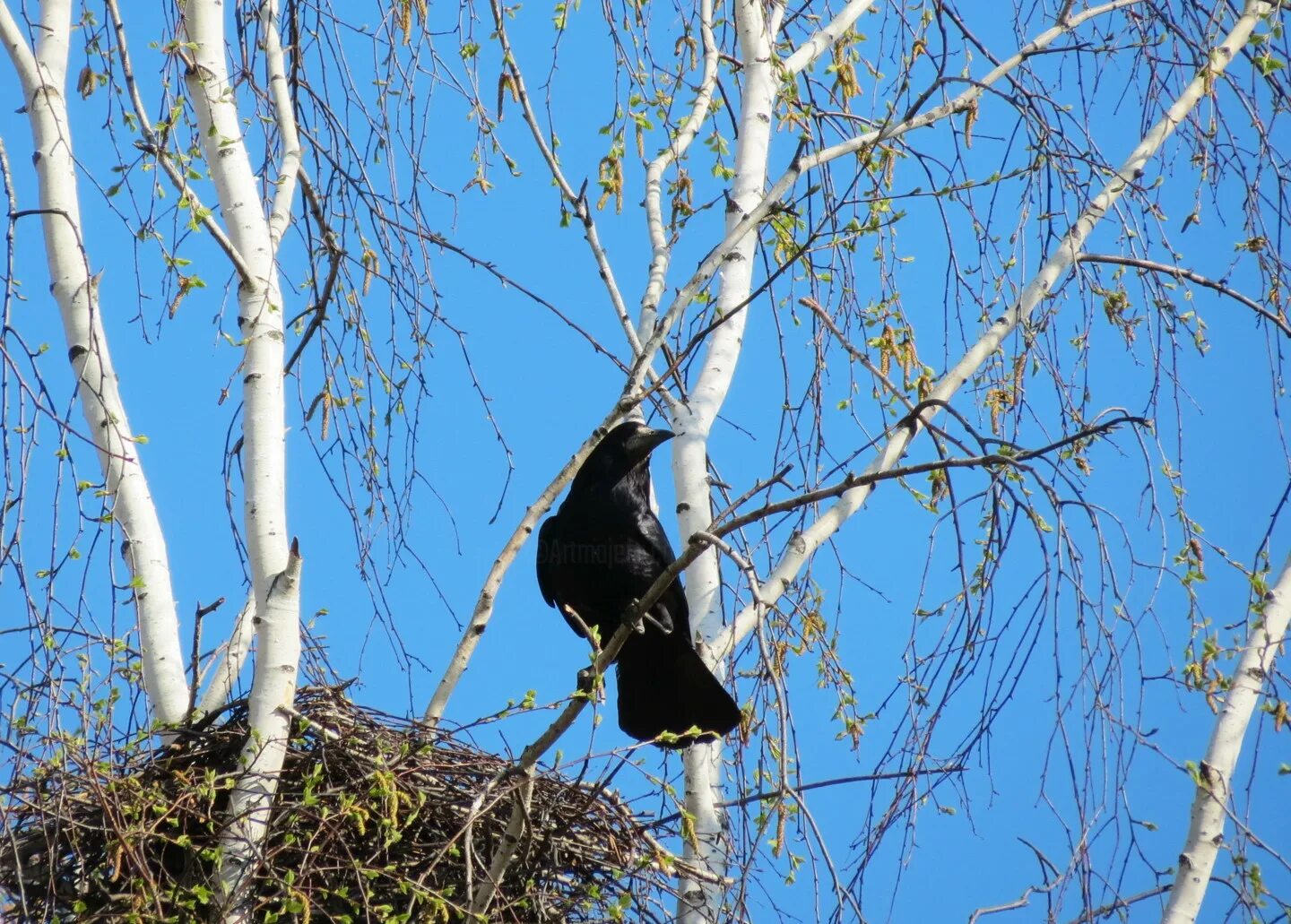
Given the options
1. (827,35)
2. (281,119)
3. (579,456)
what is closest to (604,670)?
(579,456)

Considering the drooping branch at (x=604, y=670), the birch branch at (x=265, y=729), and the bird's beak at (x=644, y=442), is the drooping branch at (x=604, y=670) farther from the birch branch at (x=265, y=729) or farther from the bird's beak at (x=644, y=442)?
the bird's beak at (x=644, y=442)

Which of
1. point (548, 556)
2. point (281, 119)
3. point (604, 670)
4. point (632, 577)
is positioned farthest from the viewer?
point (548, 556)

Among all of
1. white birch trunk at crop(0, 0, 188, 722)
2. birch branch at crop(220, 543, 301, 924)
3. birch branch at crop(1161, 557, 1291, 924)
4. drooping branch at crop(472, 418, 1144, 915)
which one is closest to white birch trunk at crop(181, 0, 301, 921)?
birch branch at crop(220, 543, 301, 924)

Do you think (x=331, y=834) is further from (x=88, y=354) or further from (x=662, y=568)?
(x=662, y=568)

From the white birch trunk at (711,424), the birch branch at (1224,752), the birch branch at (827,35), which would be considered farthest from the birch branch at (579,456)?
the birch branch at (1224,752)

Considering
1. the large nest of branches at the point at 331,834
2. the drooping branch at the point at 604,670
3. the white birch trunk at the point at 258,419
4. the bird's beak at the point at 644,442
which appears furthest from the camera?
the bird's beak at the point at 644,442

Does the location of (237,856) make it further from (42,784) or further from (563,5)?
(563,5)

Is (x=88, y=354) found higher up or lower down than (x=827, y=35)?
lower down

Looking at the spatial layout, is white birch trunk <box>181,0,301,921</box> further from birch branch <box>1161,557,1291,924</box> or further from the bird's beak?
birch branch <box>1161,557,1291,924</box>

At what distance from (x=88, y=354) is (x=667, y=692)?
1.96 meters

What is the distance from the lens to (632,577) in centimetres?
456

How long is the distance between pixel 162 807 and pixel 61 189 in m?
1.50

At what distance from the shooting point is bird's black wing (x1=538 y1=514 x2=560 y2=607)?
4.80 metres

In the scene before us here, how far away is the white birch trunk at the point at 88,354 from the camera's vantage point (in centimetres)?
354
